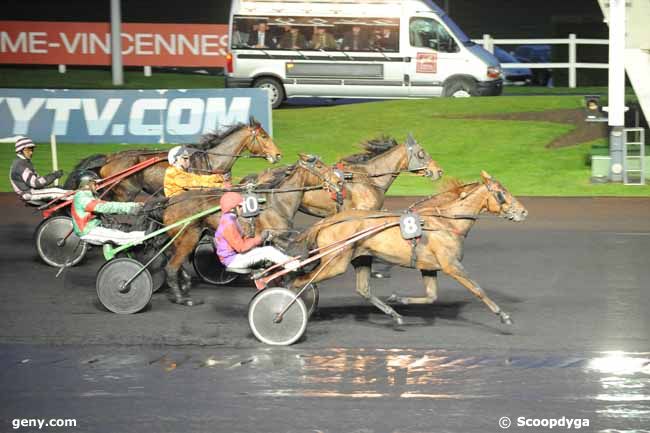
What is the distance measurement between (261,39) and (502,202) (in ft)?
53.7

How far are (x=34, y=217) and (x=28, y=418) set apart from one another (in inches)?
364

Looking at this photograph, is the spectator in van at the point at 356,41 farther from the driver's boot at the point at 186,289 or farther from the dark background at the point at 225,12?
the dark background at the point at 225,12

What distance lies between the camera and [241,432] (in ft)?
23.8

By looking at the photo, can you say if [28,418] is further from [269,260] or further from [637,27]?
[637,27]

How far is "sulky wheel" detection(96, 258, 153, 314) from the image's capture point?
10281 millimetres

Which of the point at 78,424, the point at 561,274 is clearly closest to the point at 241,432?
the point at 78,424

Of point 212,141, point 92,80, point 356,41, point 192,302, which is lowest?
point 192,302

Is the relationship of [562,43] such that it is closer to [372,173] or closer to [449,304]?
[372,173]

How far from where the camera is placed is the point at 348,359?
892 centimetres

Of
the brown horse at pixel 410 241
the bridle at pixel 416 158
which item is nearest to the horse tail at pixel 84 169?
the bridle at pixel 416 158

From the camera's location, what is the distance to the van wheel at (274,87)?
25.8 m

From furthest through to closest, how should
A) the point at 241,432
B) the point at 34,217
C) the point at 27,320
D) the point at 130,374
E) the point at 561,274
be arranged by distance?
1. the point at 34,217
2. the point at 561,274
3. the point at 27,320
4. the point at 130,374
5. the point at 241,432

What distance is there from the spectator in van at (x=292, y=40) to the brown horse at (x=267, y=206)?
14.6m

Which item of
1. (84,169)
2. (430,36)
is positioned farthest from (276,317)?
(430,36)
